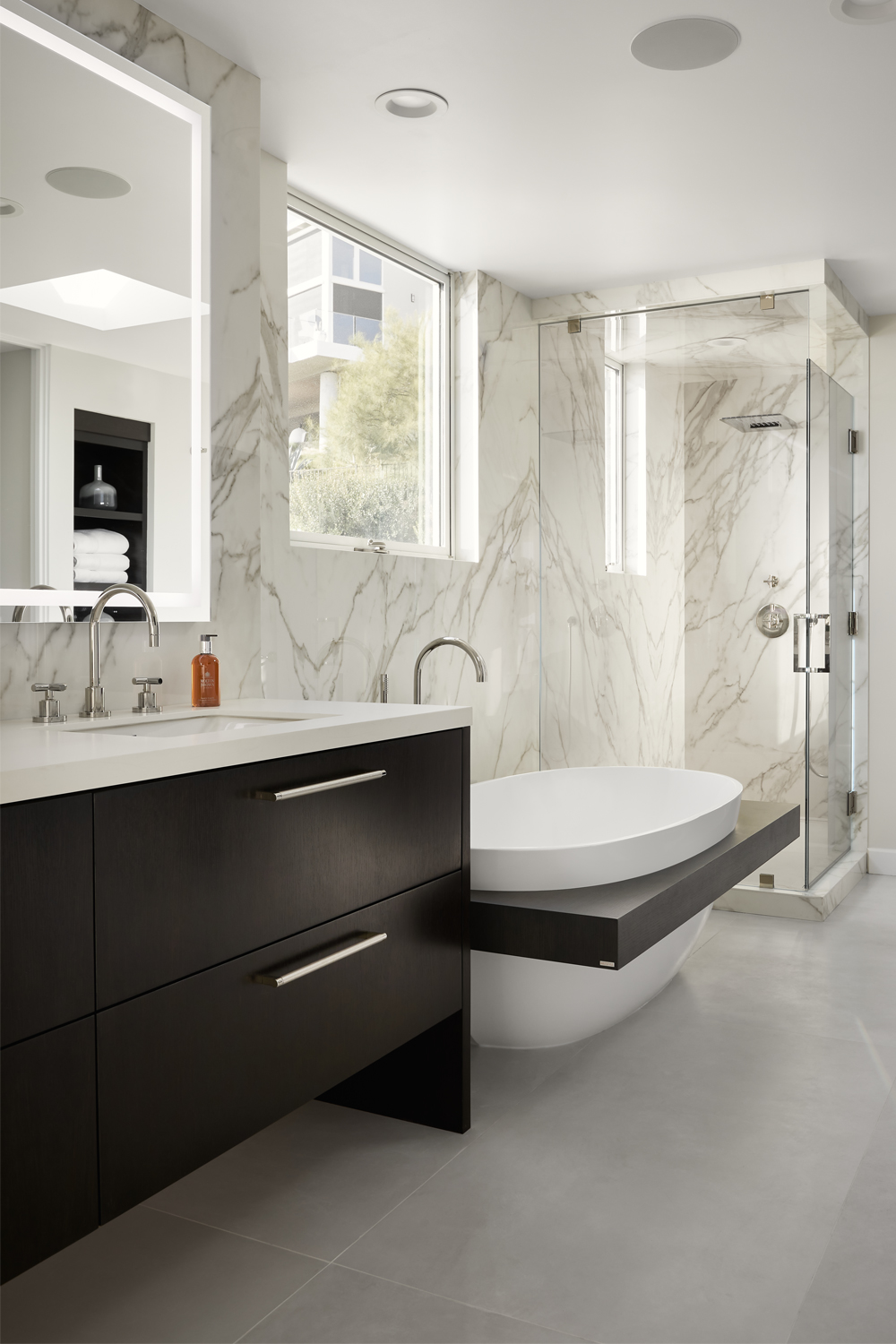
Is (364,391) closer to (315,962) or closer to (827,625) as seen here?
(827,625)

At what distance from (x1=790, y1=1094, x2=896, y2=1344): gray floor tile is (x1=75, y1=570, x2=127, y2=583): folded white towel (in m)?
1.75

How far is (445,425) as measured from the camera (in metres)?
3.96

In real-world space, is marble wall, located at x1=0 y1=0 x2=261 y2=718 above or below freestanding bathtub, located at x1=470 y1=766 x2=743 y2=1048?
above

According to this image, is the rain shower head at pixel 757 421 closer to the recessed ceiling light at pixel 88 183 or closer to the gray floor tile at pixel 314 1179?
Result: the recessed ceiling light at pixel 88 183

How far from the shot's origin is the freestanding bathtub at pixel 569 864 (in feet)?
7.63

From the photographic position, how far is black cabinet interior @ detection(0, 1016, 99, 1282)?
1.23m

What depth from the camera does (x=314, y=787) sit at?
1.70 m

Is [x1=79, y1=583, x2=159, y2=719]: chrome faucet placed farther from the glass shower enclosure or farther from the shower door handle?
the shower door handle

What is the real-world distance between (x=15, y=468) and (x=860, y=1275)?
6.53ft

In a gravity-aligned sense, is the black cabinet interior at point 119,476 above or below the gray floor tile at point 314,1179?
above

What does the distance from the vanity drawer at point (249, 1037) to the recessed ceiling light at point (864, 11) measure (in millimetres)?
1973

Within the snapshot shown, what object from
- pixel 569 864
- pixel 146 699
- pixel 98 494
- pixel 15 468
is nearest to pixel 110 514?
pixel 98 494

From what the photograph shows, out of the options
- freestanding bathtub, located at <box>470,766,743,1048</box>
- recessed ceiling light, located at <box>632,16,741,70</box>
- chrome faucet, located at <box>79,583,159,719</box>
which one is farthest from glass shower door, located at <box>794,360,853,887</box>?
chrome faucet, located at <box>79,583,159,719</box>

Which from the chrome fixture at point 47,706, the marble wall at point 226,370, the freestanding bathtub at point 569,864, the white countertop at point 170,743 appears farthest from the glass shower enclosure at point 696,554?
the chrome fixture at point 47,706
